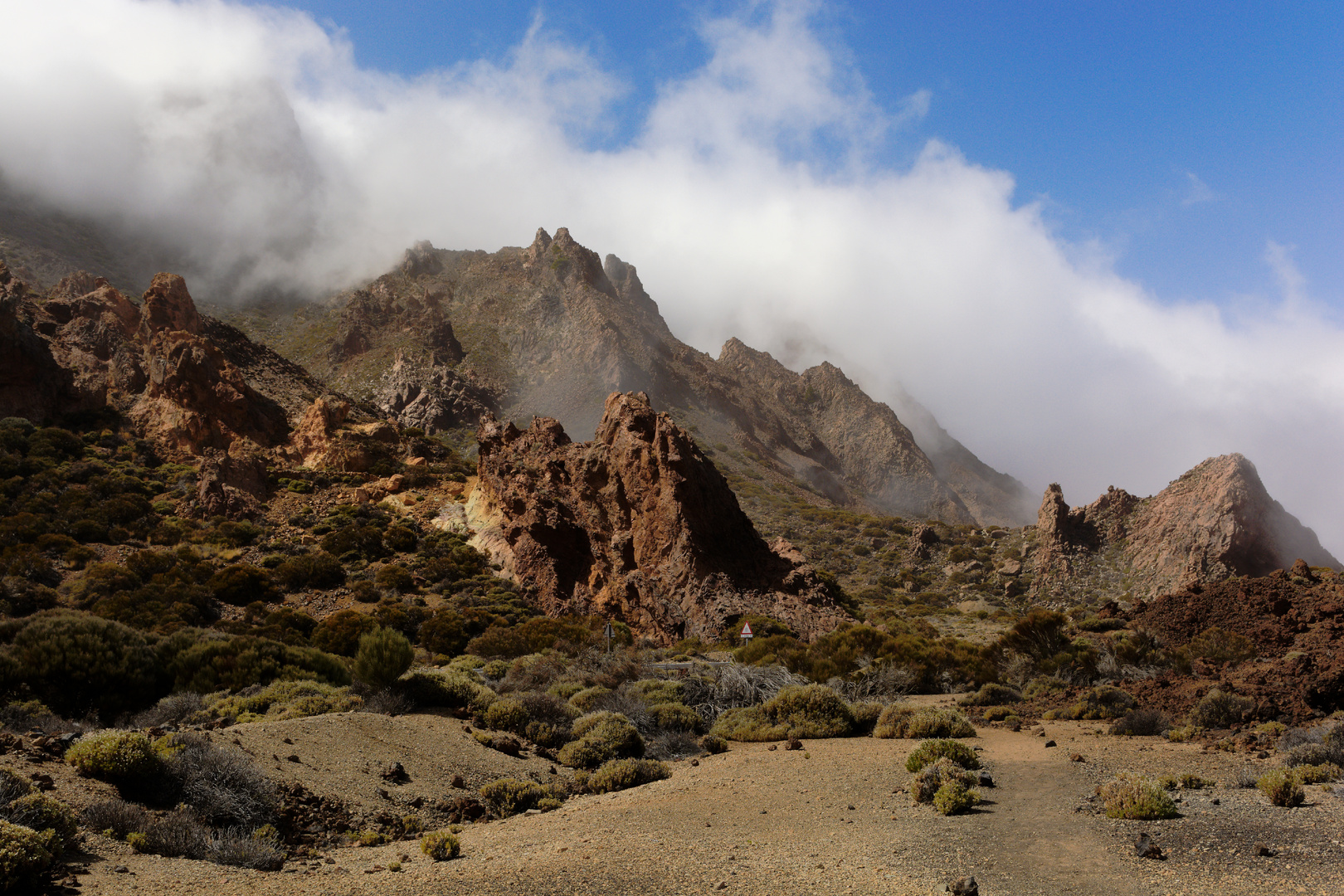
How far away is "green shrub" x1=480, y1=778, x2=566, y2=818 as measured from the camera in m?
10.4

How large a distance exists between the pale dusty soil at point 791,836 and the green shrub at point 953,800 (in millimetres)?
233

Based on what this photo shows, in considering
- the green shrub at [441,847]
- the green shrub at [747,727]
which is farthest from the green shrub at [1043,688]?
the green shrub at [441,847]

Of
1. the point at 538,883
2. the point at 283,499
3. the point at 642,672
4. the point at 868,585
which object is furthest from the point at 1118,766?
the point at 283,499

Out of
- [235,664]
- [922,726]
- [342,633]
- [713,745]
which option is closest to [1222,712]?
[922,726]

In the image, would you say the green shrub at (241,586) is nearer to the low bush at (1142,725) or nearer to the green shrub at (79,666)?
the green shrub at (79,666)

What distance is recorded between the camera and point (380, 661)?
14.2m

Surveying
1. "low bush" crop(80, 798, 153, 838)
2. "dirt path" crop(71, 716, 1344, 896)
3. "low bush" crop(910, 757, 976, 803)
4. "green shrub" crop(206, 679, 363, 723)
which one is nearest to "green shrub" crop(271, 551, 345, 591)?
"green shrub" crop(206, 679, 363, 723)

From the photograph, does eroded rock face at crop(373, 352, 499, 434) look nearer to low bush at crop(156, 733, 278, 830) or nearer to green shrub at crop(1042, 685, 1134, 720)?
green shrub at crop(1042, 685, 1134, 720)

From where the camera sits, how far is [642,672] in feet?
63.0

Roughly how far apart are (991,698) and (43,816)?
1774cm

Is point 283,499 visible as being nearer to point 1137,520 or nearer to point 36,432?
point 36,432

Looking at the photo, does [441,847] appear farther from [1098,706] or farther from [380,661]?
[1098,706]

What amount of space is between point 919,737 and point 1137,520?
1248 inches

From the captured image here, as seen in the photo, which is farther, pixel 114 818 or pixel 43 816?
pixel 114 818
